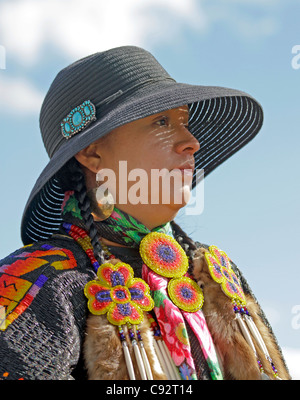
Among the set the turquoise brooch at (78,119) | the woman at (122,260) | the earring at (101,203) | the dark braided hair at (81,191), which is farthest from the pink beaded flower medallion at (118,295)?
the turquoise brooch at (78,119)

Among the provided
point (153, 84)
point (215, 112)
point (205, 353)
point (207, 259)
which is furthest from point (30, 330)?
point (215, 112)

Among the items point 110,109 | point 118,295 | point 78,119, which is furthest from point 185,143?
point 118,295

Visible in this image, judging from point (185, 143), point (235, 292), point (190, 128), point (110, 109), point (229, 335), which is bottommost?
point (229, 335)

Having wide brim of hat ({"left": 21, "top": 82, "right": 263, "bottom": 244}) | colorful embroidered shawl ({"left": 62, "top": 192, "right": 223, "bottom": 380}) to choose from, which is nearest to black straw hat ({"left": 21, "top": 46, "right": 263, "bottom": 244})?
wide brim of hat ({"left": 21, "top": 82, "right": 263, "bottom": 244})

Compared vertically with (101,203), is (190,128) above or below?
above

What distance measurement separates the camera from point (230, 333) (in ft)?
9.39

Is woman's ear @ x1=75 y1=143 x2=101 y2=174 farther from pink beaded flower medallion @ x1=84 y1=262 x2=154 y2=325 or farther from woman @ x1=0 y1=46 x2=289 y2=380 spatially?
pink beaded flower medallion @ x1=84 y1=262 x2=154 y2=325

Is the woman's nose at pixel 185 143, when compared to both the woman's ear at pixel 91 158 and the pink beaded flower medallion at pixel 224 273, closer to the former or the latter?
the woman's ear at pixel 91 158

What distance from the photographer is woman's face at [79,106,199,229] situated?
9.84 ft

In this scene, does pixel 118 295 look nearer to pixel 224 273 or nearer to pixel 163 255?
pixel 163 255

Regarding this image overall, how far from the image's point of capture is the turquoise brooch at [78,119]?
3.12m

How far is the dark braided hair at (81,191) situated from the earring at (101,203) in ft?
0.11

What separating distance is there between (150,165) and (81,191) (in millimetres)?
368

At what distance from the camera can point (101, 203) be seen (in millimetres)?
3084
